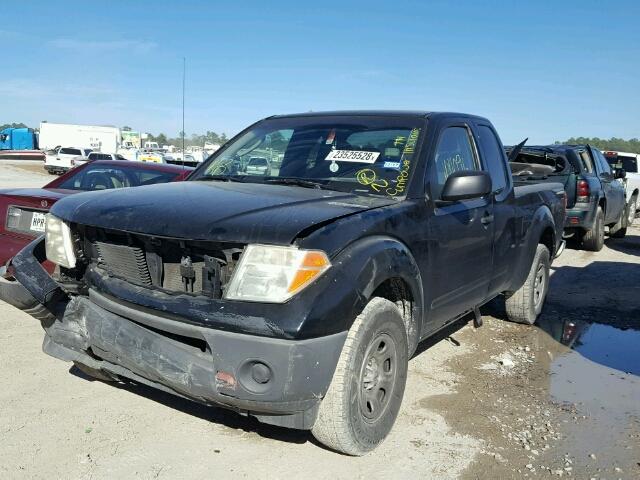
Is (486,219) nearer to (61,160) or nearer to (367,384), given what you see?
(367,384)

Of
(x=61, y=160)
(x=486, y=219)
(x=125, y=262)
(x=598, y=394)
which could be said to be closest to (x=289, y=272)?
(x=125, y=262)

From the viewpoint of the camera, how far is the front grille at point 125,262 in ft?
10.2

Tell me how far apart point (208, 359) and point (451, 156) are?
2.33 m

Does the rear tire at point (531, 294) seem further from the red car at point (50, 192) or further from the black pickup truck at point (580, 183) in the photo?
the black pickup truck at point (580, 183)

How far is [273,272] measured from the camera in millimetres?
2678

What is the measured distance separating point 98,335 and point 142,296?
370 mm

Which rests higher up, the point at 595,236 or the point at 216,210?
the point at 216,210

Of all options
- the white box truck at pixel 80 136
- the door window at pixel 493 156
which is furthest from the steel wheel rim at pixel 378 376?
the white box truck at pixel 80 136

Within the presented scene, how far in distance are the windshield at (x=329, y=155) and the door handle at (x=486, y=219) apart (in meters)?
0.85

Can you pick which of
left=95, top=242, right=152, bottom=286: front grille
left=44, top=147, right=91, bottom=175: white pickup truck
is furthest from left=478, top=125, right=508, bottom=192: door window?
left=44, top=147, right=91, bottom=175: white pickup truck

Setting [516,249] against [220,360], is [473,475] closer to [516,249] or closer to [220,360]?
[220,360]

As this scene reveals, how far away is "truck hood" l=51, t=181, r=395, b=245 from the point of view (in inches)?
109

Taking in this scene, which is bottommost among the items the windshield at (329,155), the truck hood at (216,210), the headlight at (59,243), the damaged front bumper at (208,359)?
the damaged front bumper at (208,359)

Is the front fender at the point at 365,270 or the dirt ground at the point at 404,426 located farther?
the dirt ground at the point at 404,426
